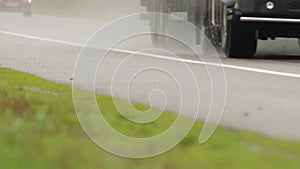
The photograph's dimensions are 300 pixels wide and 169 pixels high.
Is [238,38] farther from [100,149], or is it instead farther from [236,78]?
[100,149]

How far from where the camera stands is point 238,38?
44.8ft

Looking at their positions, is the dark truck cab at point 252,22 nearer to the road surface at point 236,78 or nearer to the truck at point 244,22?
the truck at point 244,22

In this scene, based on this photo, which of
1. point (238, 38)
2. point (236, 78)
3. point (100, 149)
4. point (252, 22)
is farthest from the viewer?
point (238, 38)

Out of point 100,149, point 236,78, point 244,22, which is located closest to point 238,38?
point 244,22

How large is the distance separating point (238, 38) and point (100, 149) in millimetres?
8774

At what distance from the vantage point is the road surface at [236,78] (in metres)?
7.00

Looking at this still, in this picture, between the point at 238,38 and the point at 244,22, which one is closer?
the point at 244,22

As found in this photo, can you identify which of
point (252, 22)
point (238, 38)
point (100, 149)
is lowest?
point (238, 38)

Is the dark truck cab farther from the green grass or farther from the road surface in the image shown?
the green grass

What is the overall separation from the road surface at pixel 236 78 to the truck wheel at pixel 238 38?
26cm

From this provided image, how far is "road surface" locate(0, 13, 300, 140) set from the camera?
7004 millimetres

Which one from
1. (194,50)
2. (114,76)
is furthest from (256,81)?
(194,50)

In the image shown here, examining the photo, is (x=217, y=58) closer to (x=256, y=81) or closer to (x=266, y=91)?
(x=256, y=81)

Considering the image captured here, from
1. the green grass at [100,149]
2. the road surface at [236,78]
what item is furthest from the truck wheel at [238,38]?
the green grass at [100,149]
